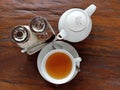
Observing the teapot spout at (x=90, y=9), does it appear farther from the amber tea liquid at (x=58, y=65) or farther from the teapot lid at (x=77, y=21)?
the amber tea liquid at (x=58, y=65)

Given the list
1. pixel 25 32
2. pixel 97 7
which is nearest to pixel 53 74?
pixel 25 32

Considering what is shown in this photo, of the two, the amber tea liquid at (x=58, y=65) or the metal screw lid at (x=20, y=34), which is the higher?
the metal screw lid at (x=20, y=34)

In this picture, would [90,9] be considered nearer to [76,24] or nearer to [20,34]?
[76,24]

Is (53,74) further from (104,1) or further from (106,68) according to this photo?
(104,1)

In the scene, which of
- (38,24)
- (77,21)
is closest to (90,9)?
(77,21)

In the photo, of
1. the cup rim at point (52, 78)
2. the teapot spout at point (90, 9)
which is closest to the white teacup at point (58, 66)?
the cup rim at point (52, 78)

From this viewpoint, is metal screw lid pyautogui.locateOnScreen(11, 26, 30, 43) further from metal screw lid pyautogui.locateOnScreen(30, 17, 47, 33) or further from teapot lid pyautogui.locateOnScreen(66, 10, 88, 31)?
teapot lid pyautogui.locateOnScreen(66, 10, 88, 31)

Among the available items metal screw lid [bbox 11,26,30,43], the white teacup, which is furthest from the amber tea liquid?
metal screw lid [bbox 11,26,30,43]
